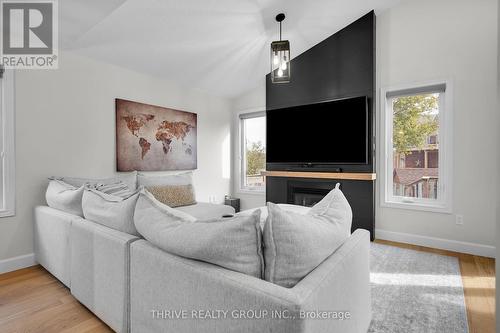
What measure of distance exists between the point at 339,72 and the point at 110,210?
333 cm

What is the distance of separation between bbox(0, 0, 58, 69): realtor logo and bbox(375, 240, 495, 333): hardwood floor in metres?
3.90

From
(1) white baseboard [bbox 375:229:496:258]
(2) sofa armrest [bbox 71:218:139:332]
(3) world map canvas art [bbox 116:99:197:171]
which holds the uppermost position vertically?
(3) world map canvas art [bbox 116:99:197:171]

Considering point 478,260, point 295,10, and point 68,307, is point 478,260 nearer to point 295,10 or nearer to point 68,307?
point 295,10

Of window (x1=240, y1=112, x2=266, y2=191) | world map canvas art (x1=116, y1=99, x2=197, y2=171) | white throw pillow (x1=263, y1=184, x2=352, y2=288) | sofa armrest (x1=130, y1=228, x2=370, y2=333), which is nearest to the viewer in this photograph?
sofa armrest (x1=130, y1=228, x2=370, y2=333)

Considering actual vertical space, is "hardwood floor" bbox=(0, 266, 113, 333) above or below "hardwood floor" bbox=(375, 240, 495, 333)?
above

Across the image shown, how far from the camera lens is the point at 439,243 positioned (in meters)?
3.15

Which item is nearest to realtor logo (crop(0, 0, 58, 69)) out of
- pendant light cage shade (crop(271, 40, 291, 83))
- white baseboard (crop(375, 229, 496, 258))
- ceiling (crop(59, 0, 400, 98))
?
ceiling (crop(59, 0, 400, 98))

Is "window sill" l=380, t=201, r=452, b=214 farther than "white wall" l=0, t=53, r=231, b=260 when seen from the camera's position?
Yes

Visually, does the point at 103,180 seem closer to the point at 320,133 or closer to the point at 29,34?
the point at 29,34

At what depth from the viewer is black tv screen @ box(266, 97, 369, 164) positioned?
3463mm

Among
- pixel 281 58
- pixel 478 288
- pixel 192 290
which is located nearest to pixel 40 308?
pixel 192 290

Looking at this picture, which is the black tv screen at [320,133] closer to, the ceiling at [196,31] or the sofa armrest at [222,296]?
the ceiling at [196,31]

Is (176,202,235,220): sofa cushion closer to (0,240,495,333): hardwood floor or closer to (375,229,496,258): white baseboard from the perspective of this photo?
(0,240,495,333): hardwood floor

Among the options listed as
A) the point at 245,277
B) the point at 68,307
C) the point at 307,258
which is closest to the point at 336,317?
the point at 307,258
